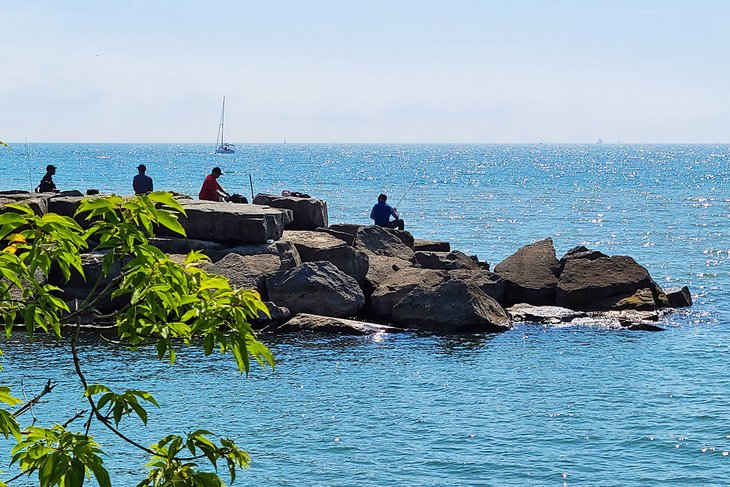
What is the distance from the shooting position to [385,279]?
73.2ft

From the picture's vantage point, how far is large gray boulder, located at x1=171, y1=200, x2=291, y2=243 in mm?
22281

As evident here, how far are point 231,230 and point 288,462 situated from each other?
10.4 metres

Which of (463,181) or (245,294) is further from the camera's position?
(463,181)

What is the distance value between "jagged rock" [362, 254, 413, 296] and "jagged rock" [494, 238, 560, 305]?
2.37 meters

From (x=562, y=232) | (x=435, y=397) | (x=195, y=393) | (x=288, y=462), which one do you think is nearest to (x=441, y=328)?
(x=435, y=397)

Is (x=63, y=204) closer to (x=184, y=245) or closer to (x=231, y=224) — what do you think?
(x=184, y=245)

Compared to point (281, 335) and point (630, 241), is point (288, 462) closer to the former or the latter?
point (281, 335)

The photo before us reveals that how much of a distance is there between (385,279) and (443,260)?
9.07ft

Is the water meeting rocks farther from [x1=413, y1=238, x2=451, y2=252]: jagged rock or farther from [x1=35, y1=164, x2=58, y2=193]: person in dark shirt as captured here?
[x1=35, y1=164, x2=58, y2=193]: person in dark shirt

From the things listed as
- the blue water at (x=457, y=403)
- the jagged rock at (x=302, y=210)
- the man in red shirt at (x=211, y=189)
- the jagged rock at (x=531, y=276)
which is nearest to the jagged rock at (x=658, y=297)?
the blue water at (x=457, y=403)

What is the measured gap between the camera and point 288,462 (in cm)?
1270

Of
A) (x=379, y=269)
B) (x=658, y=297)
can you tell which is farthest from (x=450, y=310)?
→ (x=658, y=297)

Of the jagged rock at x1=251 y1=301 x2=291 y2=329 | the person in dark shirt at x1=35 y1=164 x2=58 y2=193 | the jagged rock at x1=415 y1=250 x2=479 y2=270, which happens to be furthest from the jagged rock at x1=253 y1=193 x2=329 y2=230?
the person in dark shirt at x1=35 y1=164 x2=58 y2=193

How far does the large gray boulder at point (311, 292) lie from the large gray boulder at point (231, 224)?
180 centimetres
